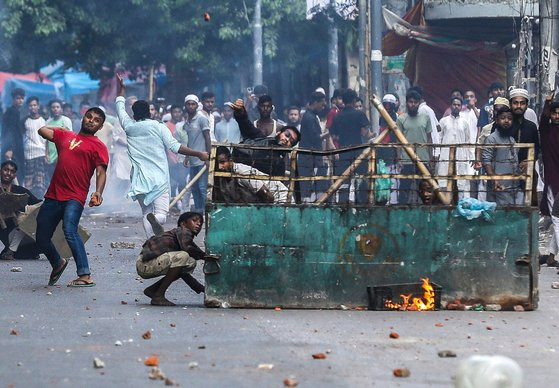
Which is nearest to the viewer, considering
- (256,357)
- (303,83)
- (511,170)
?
(256,357)

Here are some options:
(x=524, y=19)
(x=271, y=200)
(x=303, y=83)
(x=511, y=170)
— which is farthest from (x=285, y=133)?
(x=303, y=83)

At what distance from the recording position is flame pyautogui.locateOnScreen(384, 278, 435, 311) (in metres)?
9.84

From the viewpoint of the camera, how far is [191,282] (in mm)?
10469

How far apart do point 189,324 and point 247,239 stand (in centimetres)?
110

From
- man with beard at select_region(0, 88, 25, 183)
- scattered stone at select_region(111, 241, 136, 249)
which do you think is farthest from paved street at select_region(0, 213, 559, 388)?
man with beard at select_region(0, 88, 25, 183)

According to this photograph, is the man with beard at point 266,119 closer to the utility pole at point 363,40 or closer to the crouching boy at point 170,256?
the crouching boy at point 170,256

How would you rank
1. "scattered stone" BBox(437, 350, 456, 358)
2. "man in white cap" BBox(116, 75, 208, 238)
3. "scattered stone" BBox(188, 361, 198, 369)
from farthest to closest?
"man in white cap" BBox(116, 75, 208, 238), "scattered stone" BBox(437, 350, 456, 358), "scattered stone" BBox(188, 361, 198, 369)

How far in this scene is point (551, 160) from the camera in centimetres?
1334

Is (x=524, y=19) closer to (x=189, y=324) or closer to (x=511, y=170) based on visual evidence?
(x=511, y=170)

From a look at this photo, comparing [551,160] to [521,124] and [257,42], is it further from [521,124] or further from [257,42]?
[257,42]

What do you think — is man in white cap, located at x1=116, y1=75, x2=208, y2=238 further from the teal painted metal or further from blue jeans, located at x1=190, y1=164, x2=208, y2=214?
blue jeans, located at x1=190, y1=164, x2=208, y2=214

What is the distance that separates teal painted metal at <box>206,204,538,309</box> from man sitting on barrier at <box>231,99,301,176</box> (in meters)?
0.52

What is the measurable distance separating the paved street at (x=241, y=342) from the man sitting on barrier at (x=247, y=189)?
0.83 meters

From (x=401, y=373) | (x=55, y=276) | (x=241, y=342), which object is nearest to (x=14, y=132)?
(x=55, y=276)
